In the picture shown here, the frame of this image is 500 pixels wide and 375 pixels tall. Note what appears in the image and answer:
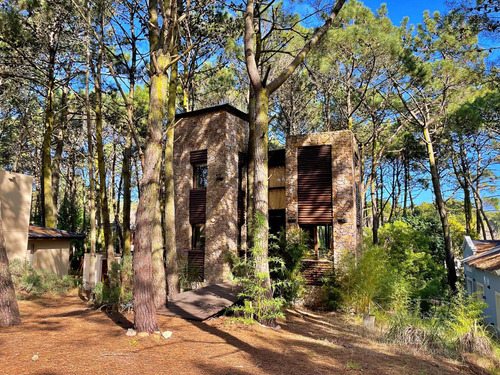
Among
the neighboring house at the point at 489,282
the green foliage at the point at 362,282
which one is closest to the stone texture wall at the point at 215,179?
the green foliage at the point at 362,282

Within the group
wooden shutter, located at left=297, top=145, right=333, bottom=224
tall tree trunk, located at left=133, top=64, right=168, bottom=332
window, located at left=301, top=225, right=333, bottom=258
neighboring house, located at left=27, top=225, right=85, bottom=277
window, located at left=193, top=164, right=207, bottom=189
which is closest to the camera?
tall tree trunk, located at left=133, top=64, right=168, bottom=332

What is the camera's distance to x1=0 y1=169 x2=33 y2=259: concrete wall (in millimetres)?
12453

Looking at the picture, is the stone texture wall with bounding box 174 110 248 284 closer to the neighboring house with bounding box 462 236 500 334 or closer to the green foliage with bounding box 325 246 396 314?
the green foliage with bounding box 325 246 396 314

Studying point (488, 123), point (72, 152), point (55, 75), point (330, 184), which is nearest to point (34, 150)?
point (72, 152)

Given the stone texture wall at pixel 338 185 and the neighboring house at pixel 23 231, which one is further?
the neighboring house at pixel 23 231

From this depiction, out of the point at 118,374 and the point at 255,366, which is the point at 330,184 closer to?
the point at 255,366

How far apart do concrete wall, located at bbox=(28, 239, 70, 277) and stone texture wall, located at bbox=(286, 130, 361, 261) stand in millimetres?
10253

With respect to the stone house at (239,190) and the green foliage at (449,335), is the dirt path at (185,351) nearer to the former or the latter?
the green foliage at (449,335)

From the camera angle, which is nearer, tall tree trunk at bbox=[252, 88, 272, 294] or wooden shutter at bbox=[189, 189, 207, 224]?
tall tree trunk at bbox=[252, 88, 272, 294]

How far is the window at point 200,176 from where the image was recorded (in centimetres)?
1465

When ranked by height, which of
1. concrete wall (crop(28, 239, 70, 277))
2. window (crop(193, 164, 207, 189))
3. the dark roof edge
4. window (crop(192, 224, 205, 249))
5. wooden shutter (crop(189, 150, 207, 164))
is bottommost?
concrete wall (crop(28, 239, 70, 277))

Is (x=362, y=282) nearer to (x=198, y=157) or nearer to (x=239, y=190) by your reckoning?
(x=239, y=190)

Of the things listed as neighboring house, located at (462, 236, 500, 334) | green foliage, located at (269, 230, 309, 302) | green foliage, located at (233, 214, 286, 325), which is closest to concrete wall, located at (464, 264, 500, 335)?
neighboring house, located at (462, 236, 500, 334)

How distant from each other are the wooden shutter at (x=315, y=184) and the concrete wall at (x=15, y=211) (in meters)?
10.3
